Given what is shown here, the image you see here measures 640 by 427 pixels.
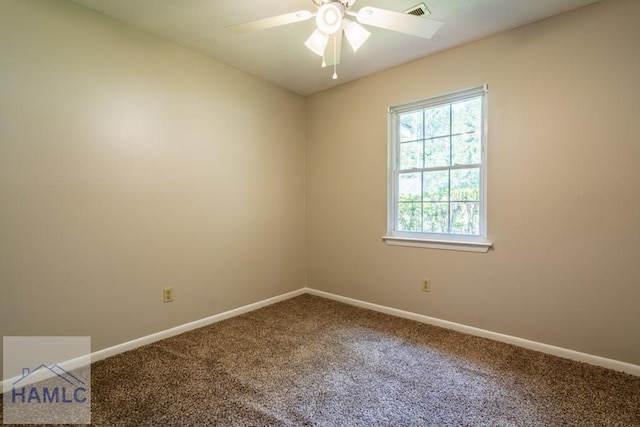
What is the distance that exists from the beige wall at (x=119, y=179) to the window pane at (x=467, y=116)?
1.86 meters

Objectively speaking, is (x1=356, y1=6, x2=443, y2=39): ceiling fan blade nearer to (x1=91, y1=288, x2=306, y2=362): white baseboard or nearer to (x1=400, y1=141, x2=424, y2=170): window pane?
(x1=400, y1=141, x2=424, y2=170): window pane

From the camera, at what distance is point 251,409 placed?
1589mm

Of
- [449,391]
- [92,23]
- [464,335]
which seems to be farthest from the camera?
[464,335]

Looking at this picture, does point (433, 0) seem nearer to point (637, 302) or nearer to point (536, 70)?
point (536, 70)

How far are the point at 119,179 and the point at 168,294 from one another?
977mm

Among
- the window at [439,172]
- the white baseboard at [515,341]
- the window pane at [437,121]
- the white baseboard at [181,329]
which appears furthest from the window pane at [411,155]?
the white baseboard at [181,329]

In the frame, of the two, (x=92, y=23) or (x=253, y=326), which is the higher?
(x=92, y=23)

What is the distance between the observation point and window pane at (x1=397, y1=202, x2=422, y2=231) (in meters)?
2.88

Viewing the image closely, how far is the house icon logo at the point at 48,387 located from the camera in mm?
1670

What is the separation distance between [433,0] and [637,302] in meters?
2.32

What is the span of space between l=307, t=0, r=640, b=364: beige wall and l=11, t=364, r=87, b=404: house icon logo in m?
2.47

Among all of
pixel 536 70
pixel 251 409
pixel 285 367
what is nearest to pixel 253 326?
pixel 285 367

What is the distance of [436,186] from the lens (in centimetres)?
276

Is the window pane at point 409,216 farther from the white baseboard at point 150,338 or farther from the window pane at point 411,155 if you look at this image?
the white baseboard at point 150,338
